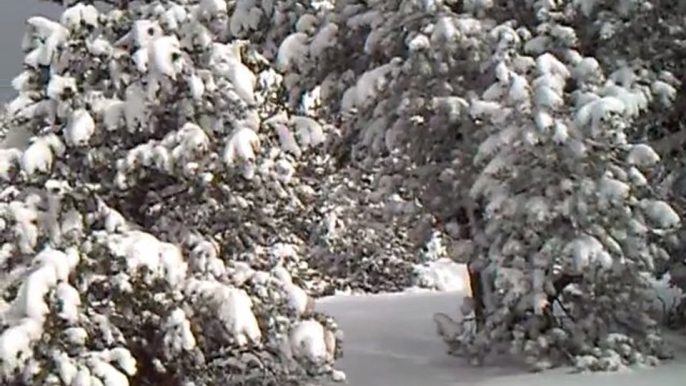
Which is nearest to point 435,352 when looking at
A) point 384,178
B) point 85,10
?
point 384,178

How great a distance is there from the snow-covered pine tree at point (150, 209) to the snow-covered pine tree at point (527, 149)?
845mm

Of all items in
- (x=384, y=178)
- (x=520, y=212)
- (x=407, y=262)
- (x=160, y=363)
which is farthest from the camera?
(x=407, y=262)

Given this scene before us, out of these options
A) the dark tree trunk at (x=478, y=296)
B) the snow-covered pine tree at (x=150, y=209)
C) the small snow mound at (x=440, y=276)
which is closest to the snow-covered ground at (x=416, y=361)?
the dark tree trunk at (x=478, y=296)

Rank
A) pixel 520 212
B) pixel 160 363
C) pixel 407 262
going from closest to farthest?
pixel 160 363, pixel 520 212, pixel 407 262

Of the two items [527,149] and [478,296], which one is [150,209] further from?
[478,296]

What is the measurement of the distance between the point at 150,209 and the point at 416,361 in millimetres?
2238

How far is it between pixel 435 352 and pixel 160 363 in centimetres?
245

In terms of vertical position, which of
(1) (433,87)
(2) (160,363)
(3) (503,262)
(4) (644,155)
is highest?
(1) (433,87)

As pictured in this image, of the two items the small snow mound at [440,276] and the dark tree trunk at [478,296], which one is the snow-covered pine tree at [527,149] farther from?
the small snow mound at [440,276]

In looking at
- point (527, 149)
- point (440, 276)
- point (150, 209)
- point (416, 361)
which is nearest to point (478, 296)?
point (416, 361)

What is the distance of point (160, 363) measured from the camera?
542 cm

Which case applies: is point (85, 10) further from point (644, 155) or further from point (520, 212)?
point (644, 155)

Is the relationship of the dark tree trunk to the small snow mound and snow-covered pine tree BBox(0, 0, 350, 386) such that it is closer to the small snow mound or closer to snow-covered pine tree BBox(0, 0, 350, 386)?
snow-covered pine tree BBox(0, 0, 350, 386)

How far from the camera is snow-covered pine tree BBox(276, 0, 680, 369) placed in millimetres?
5895
